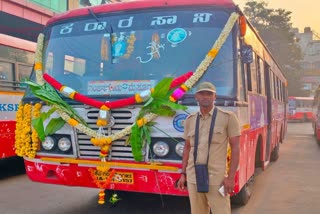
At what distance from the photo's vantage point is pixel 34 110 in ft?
16.3

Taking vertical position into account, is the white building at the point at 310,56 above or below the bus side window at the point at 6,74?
above

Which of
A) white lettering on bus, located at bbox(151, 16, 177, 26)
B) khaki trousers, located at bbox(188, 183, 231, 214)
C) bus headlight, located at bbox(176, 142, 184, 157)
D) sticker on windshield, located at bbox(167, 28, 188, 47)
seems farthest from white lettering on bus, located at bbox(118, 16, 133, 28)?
khaki trousers, located at bbox(188, 183, 231, 214)

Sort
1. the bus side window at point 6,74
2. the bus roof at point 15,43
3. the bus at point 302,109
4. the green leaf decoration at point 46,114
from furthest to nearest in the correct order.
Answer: the bus at point 302,109, the bus roof at point 15,43, the bus side window at point 6,74, the green leaf decoration at point 46,114

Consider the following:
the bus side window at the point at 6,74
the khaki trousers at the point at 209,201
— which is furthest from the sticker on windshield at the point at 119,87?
the bus side window at the point at 6,74

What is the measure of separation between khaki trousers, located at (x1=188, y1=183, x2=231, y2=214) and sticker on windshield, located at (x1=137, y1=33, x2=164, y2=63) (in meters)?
1.69

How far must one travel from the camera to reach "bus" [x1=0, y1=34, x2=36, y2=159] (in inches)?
314

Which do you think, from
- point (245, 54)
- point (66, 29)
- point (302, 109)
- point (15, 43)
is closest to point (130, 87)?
point (66, 29)

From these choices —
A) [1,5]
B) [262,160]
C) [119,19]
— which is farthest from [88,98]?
[1,5]

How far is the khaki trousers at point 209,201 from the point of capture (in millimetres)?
3592

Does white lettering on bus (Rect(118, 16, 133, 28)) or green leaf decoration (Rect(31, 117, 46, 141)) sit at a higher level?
white lettering on bus (Rect(118, 16, 133, 28))

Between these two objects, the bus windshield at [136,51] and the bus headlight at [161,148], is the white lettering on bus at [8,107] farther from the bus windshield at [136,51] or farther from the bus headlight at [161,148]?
the bus headlight at [161,148]

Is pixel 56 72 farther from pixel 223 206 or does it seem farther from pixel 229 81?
pixel 223 206

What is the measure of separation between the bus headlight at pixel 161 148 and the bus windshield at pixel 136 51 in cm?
64

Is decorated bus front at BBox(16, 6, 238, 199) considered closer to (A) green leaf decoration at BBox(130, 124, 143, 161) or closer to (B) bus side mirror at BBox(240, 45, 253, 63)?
(A) green leaf decoration at BBox(130, 124, 143, 161)
